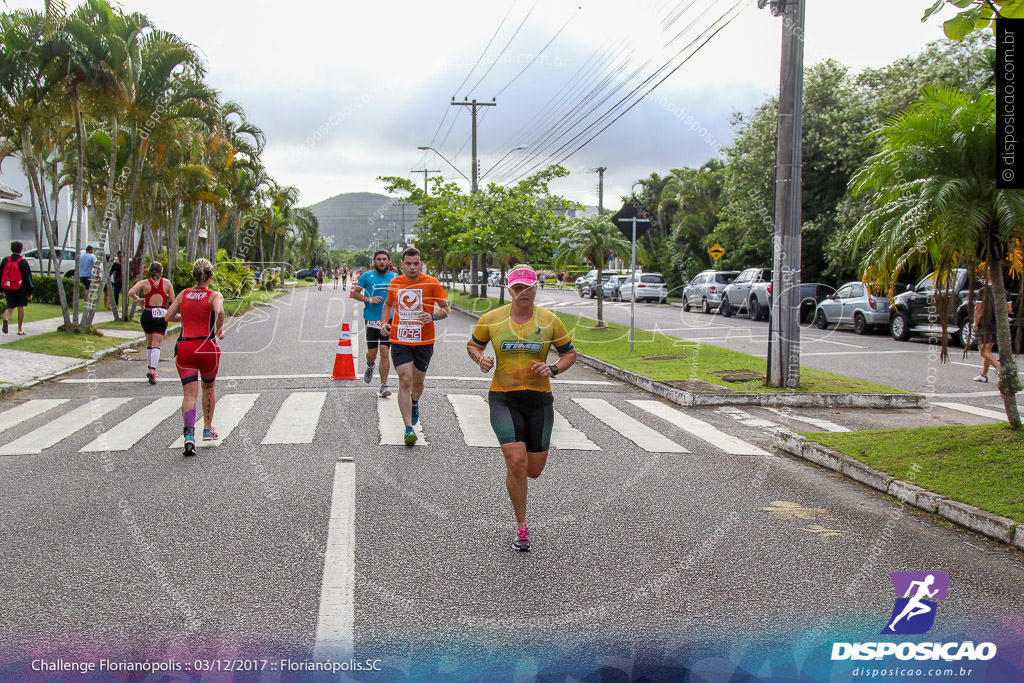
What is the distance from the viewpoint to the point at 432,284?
9.26 meters

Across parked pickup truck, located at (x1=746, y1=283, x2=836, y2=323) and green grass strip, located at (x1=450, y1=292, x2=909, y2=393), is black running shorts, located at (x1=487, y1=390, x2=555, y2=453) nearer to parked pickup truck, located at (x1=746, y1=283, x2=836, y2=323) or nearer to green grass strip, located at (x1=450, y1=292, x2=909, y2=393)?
green grass strip, located at (x1=450, y1=292, x2=909, y2=393)

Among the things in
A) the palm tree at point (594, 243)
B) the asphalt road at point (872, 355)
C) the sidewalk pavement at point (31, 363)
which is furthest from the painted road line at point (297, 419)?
the palm tree at point (594, 243)

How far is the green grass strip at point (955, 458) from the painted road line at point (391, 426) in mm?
4293

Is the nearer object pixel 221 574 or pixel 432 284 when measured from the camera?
pixel 221 574

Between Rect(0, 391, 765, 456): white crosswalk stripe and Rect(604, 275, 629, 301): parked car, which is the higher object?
Rect(604, 275, 629, 301): parked car

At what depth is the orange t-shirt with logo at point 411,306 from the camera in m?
9.07

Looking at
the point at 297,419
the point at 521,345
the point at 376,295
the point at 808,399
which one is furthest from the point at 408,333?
the point at 808,399

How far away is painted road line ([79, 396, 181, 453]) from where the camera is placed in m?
8.48

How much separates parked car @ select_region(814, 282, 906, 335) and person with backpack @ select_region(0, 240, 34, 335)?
19.5 meters

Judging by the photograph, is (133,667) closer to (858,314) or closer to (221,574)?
(221,574)

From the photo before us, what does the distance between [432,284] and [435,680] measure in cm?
596

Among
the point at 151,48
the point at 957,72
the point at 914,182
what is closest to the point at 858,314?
the point at 957,72

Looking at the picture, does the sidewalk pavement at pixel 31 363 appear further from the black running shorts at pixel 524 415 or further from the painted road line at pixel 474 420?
the black running shorts at pixel 524 415

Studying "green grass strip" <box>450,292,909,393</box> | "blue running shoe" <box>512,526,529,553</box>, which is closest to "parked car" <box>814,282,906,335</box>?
"green grass strip" <box>450,292,909,393</box>
